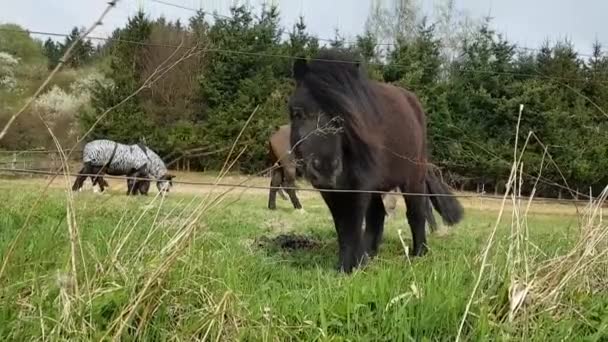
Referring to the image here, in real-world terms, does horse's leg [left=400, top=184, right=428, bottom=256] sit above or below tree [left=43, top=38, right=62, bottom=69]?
below

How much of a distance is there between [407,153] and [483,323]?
12.9ft

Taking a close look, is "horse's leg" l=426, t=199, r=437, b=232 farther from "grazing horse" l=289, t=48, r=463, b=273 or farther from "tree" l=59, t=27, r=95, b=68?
"tree" l=59, t=27, r=95, b=68

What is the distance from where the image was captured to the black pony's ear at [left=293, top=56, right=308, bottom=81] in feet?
19.2

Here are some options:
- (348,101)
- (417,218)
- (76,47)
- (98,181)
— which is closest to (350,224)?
(348,101)

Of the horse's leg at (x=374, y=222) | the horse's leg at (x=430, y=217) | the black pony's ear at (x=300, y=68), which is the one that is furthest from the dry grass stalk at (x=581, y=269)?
the horse's leg at (x=430, y=217)

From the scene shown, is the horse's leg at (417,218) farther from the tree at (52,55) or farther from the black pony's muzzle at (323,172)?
the tree at (52,55)

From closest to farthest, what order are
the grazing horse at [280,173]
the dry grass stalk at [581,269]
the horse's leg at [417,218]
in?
the dry grass stalk at [581,269]
the horse's leg at [417,218]
the grazing horse at [280,173]

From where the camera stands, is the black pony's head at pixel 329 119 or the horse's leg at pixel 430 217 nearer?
the black pony's head at pixel 329 119

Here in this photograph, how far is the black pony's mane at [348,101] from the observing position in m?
5.77

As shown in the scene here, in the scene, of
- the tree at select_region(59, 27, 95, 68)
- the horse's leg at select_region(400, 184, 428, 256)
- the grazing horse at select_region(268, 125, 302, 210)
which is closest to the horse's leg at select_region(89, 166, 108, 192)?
the tree at select_region(59, 27, 95, 68)

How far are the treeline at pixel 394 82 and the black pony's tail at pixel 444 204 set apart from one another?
20.1 feet

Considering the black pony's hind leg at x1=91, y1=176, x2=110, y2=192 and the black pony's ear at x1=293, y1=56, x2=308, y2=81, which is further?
the black pony's ear at x1=293, y1=56, x2=308, y2=81

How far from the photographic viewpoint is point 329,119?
5.71 m

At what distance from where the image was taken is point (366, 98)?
621 cm
